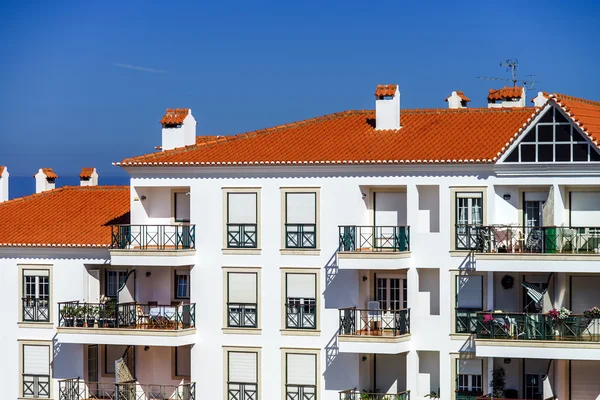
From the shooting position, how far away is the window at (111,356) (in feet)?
219

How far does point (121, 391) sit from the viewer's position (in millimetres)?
65062

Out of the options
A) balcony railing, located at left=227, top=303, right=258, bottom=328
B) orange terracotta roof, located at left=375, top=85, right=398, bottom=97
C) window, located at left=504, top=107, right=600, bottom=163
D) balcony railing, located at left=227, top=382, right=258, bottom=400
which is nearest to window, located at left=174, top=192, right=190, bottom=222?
balcony railing, located at left=227, top=303, right=258, bottom=328

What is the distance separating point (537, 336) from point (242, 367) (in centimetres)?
1106

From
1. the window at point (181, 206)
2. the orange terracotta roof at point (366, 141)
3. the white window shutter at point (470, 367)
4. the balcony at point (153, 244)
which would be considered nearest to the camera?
the white window shutter at point (470, 367)

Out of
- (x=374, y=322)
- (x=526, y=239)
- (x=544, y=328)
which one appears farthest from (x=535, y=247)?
(x=374, y=322)

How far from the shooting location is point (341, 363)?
6325cm

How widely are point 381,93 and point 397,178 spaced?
165 inches

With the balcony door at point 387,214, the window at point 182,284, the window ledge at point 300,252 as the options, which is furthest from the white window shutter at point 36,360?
the balcony door at point 387,214

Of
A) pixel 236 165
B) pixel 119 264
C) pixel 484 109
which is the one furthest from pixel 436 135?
pixel 119 264

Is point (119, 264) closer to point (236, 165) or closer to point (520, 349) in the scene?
point (236, 165)

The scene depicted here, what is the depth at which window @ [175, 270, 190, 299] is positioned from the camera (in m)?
65.9

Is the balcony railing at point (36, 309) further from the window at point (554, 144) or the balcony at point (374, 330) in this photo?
the window at point (554, 144)

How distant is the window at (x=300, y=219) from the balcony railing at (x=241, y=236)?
1.29 meters

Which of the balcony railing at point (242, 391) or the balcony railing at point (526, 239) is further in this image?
the balcony railing at point (242, 391)
